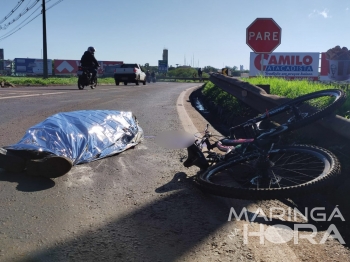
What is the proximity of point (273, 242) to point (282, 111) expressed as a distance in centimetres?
200

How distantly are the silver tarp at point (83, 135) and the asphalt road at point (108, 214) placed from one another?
238mm

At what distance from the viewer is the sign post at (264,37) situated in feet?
41.1

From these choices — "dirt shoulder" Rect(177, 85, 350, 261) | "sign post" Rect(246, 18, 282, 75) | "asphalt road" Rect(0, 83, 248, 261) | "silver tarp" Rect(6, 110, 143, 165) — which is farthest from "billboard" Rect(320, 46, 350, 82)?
"dirt shoulder" Rect(177, 85, 350, 261)

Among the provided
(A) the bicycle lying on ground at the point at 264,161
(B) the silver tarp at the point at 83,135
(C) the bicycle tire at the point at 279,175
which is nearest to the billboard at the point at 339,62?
(B) the silver tarp at the point at 83,135

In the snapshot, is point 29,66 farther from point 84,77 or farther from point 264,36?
point 264,36

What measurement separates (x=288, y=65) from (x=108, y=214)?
61.6 ft

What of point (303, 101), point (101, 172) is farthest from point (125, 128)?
point (303, 101)

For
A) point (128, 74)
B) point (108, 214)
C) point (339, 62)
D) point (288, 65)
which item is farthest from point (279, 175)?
point (128, 74)

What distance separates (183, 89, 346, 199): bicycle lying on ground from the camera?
3.25 m

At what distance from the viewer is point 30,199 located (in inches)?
143

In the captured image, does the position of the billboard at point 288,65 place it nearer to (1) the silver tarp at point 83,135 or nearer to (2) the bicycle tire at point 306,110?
(1) the silver tarp at point 83,135

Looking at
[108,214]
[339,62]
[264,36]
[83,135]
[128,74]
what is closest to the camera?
[108,214]

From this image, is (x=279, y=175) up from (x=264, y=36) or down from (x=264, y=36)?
down

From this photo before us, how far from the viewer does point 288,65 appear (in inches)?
816
